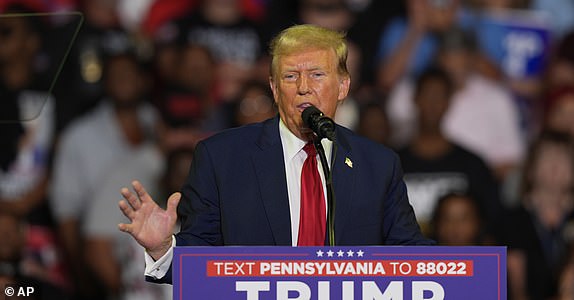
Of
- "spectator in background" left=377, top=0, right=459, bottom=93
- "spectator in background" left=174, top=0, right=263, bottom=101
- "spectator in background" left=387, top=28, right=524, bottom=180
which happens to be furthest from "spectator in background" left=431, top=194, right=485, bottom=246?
"spectator in background" left=174, top=0, right=263, bottom=101

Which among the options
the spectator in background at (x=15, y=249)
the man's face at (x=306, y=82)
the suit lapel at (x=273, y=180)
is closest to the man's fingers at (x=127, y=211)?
the suit lapel at (x=273, y=180)

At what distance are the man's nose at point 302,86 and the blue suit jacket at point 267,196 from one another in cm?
23

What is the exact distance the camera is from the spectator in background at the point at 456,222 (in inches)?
275

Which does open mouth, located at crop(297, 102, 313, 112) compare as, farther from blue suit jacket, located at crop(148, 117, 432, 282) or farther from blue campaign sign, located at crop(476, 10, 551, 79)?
blue campaign sign, located at crop(476, 10, 551, 79)

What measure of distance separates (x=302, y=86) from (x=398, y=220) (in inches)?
19.4

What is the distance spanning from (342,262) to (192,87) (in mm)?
4429

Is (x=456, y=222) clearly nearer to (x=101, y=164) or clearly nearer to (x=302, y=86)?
(x=101, y=164)

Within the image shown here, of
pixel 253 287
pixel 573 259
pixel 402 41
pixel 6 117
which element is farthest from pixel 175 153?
pixel 253 287

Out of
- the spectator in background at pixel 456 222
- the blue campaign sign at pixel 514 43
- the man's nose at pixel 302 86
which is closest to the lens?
the man's nose at pixel 302 86

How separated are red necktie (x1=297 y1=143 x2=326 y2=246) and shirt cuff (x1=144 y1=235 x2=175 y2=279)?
15.3 inches

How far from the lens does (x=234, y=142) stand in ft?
12.3

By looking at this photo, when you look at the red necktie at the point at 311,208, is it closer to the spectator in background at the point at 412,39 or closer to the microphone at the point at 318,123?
the microphone at the point at 318,123

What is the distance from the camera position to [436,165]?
733 cm

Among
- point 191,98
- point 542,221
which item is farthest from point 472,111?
point 191,98
